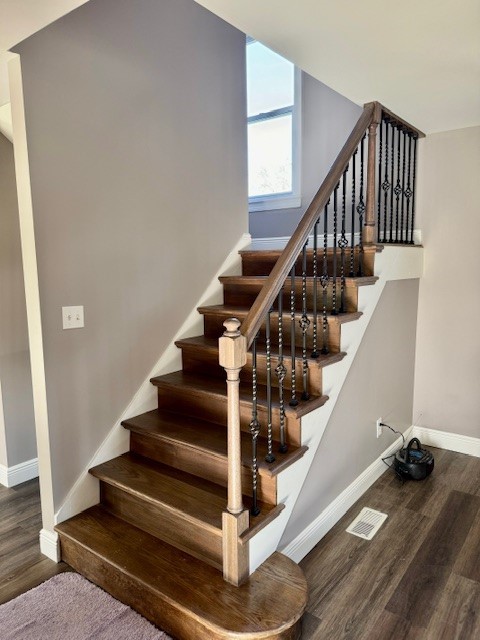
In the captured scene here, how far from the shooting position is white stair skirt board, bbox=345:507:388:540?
2.35 metres

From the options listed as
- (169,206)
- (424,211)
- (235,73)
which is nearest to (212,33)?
(235,73)

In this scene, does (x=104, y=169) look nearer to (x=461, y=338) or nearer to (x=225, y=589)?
(x=225, y=589)

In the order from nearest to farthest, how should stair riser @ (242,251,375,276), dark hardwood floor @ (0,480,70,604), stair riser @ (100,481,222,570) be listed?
1. stair riser @ (100,481,222,570)
2. dark hardwood floor @ (0,480,70,604)
3. stair riser @ (242,251,375,276)

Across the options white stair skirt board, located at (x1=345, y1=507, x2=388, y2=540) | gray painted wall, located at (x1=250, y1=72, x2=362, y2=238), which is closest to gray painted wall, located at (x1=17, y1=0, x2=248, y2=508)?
gray painted wall, located at (x1=250, y1=72, x2=362, y2=238)

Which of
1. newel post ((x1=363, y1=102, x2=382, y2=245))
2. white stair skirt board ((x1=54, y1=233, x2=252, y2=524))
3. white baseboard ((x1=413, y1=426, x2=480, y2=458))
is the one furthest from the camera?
white baseboard ((x1=413, y1=426, x2=480, y2=458))

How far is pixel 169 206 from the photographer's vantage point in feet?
8.92

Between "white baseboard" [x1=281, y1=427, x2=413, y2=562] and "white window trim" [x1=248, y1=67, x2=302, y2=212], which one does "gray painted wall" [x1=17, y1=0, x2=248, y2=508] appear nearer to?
"white window trim" [x1=248, y1=67, x2=302, y2=212]

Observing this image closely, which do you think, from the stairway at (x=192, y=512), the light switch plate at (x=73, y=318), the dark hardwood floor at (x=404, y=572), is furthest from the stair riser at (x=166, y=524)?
the light switch plate at (x=73, y=318)

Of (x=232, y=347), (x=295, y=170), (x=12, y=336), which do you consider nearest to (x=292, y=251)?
(x=232, y=347)

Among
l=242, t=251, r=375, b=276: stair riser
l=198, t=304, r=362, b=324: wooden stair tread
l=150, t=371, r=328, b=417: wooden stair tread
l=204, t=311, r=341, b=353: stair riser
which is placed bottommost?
l=150, t=371, r=328, b=417: wooden stair tread

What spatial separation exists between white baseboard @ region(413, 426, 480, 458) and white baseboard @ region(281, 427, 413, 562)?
0.53 metres

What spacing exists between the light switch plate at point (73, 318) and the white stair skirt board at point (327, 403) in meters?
1.22

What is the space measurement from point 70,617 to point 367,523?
1557 mm

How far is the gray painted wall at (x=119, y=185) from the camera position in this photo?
207 centimetres
